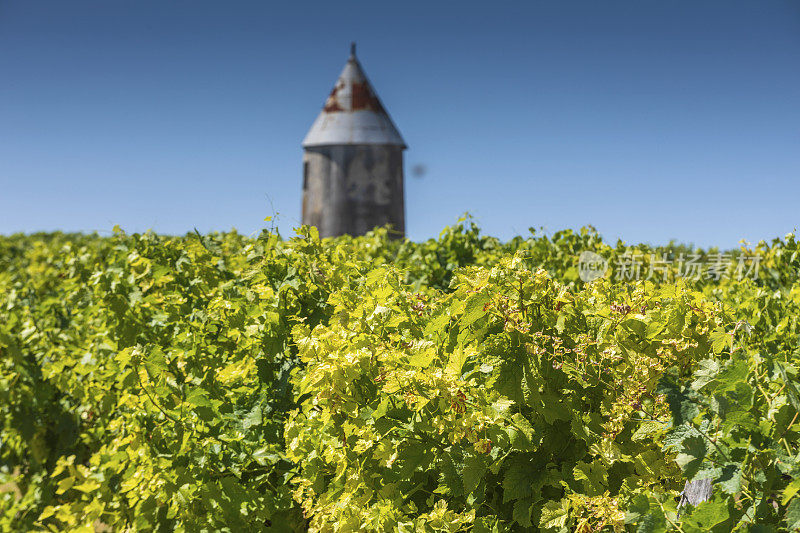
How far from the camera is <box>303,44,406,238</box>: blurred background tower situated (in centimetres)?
1759

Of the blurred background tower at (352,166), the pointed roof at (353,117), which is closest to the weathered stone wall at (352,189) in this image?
the blurred background tower at (352,166)

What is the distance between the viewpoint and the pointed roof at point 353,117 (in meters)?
17.7

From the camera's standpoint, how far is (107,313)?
5.96 m

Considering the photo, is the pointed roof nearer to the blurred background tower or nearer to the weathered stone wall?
the blurred background tower

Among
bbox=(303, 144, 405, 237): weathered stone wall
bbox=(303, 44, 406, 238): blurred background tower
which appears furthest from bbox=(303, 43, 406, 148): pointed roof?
bbox=(303, 144, 405, 237): weathered stone wall

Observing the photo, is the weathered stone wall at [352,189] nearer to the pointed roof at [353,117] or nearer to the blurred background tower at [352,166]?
the blurred background tower at [352,166]

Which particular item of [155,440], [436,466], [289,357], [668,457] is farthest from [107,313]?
[668,457]

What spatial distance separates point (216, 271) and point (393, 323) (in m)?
2.88

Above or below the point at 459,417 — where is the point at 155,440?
below

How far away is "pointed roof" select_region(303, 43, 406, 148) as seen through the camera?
17.7 meters

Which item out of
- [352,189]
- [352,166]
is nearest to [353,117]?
[352,166]

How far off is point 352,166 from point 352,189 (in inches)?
23.6

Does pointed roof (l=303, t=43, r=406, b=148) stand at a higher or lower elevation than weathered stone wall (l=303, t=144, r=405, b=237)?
higher

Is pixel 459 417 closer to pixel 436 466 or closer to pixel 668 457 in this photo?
pixel 436 466
